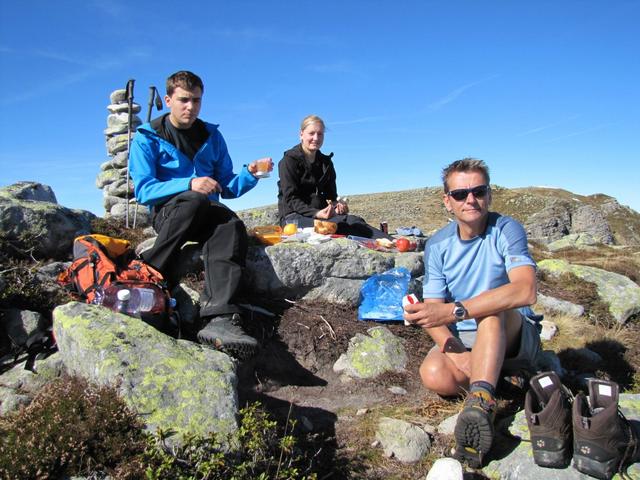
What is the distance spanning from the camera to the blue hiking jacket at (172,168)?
19.6ft

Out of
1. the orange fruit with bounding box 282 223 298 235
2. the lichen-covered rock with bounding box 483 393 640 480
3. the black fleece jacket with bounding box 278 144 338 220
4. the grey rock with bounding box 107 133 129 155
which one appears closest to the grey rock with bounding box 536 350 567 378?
the lichen-covered rock with bounding box 483 393 640 480

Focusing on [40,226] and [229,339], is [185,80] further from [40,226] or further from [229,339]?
[229,339]

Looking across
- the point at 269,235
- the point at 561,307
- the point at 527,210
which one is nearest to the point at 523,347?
the point at 269,235

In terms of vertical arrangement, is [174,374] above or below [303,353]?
above

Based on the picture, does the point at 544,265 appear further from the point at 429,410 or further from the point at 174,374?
the point at 174,374

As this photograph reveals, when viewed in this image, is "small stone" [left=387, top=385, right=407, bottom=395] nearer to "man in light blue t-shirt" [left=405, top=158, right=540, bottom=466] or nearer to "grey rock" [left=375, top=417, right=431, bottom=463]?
"man in light blue t-shirt" [left=405, top=158, right=540, bottom=466]

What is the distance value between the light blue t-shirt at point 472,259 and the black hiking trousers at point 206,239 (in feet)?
7.32

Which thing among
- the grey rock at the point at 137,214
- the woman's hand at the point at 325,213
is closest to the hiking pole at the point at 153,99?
the grey rock at the point at 137,214

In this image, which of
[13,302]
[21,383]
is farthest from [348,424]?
[13,302]

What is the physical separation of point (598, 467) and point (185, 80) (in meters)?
5.59

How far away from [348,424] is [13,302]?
3.94 m

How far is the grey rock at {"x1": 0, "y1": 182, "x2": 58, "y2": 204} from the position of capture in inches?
328

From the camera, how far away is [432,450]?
4.12 metres

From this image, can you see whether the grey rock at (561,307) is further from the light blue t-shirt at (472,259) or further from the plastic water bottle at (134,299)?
the plastic water bottle at (134,299)
